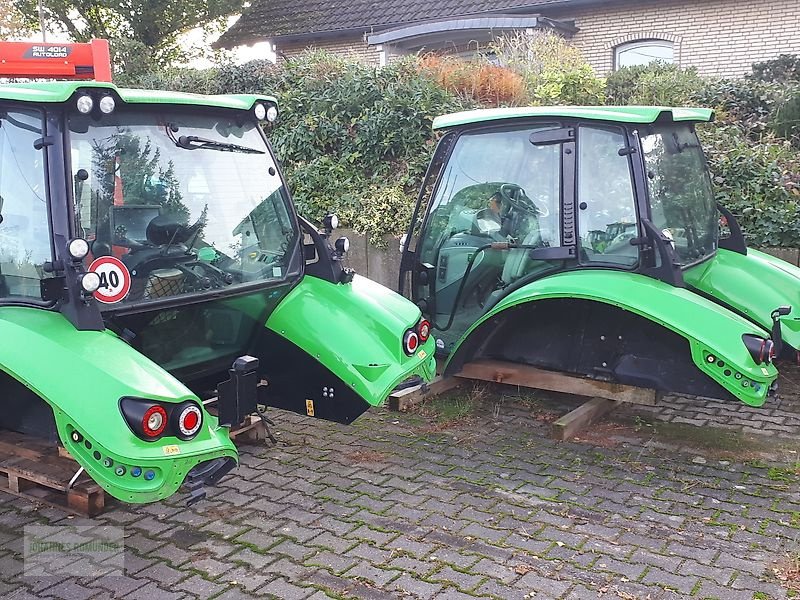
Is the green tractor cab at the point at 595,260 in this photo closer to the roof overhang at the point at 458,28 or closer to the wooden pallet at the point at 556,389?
the wooden pallet at the point at 556,389

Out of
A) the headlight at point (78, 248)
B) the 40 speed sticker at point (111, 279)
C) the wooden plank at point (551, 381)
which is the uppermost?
the headlight at point (78, 248)

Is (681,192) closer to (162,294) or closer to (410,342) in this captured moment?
(410,342)

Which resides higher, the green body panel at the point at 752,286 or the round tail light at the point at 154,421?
the green body panel at the point at 752,286

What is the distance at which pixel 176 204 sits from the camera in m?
3.94

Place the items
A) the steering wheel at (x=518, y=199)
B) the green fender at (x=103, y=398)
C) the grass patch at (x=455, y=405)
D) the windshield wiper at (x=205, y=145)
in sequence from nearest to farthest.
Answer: the green fender at (x=103, y=398), the windshield wiper at (x=205, y=145), the steering wheel at (x=518, y=199), the grass patch at (x=455, y=405)

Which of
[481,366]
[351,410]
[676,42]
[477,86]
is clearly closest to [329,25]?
[676,42]

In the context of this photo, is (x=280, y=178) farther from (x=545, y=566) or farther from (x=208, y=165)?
(x=545, y=566)

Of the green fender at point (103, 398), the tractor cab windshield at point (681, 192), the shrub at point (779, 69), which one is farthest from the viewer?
the shrub at point (779, 69)

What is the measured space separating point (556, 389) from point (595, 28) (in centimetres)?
1153

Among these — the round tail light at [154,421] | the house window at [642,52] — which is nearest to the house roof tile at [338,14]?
the house window at [642,52]

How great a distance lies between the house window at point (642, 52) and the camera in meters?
14.6

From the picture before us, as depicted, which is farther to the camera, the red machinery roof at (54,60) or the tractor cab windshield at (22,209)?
the red machinery roof at (54,60)

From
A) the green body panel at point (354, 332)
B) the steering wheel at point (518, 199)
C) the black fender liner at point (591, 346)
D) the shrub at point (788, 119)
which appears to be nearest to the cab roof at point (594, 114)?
the steering wheel at point (518, 199)

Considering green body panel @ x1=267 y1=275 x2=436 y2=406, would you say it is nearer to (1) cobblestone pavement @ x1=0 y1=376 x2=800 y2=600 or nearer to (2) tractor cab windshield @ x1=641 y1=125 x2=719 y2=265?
(1) cobblestone pavement @ x1=0 y1=376 x2=800 y2=600
